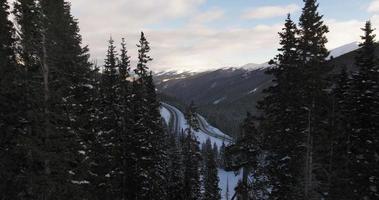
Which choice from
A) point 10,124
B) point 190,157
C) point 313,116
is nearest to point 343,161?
point 313,116

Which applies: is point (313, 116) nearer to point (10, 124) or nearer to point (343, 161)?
point (343, 161)

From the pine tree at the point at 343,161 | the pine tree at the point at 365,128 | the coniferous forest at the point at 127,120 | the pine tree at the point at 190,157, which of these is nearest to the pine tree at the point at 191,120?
the pine tree at the point at 190,157

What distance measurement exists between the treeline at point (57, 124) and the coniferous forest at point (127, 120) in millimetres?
68

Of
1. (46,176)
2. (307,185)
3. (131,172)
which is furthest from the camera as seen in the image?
(131,172)

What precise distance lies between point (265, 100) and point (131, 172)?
1202cm

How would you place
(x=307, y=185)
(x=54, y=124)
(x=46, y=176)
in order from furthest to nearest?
(x=307, y=185) < (x=54, y=124) < (x=46, y=176)

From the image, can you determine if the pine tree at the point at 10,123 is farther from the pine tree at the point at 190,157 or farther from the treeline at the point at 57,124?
the pine tree at the point at 190,157

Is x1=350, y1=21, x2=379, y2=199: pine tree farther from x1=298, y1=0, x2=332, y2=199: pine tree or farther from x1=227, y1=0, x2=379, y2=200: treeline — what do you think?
x1=298, y1=0, x2=332, y2=199: pine tree

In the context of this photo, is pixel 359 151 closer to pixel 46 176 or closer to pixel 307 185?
pixel 307 185

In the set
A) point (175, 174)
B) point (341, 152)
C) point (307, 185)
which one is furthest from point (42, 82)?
point (175, 174)

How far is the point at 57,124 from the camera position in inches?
806

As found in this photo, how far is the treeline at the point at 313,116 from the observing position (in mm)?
26125

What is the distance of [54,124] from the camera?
2114cm

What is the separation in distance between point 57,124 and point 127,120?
606 inches
